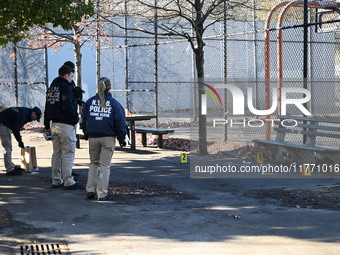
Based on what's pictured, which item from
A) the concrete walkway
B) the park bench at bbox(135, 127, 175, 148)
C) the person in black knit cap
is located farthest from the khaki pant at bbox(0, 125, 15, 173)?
the park bench at bbox(135, 127, 175, 148)

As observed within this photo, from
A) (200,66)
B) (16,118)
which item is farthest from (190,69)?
(16,118)

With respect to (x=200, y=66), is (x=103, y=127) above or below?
below

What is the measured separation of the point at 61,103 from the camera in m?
9.77

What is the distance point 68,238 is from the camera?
6676 mm

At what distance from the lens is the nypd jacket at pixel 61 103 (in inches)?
382

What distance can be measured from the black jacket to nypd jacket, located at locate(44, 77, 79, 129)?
116 centimetres

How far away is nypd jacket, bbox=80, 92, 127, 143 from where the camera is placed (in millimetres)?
8734

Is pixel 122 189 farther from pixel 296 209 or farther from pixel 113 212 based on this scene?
pixel 296 209

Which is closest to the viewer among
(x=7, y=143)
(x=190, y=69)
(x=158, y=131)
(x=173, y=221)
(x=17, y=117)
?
(x=173, y=221)

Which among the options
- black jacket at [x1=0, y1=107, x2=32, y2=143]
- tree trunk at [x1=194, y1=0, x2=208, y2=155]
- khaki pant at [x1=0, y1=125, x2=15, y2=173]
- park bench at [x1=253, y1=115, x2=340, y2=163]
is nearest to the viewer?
black jacket at [x1=0, y1=107, x2=32, y2=143]

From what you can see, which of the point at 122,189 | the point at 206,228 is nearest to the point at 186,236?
the point at 206,228

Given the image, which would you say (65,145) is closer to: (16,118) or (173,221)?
(16,118)

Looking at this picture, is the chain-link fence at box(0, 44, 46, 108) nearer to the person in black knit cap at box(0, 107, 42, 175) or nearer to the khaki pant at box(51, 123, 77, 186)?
the person in black knit cap at box(0, 107, 42, 175)

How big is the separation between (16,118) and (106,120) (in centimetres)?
278
